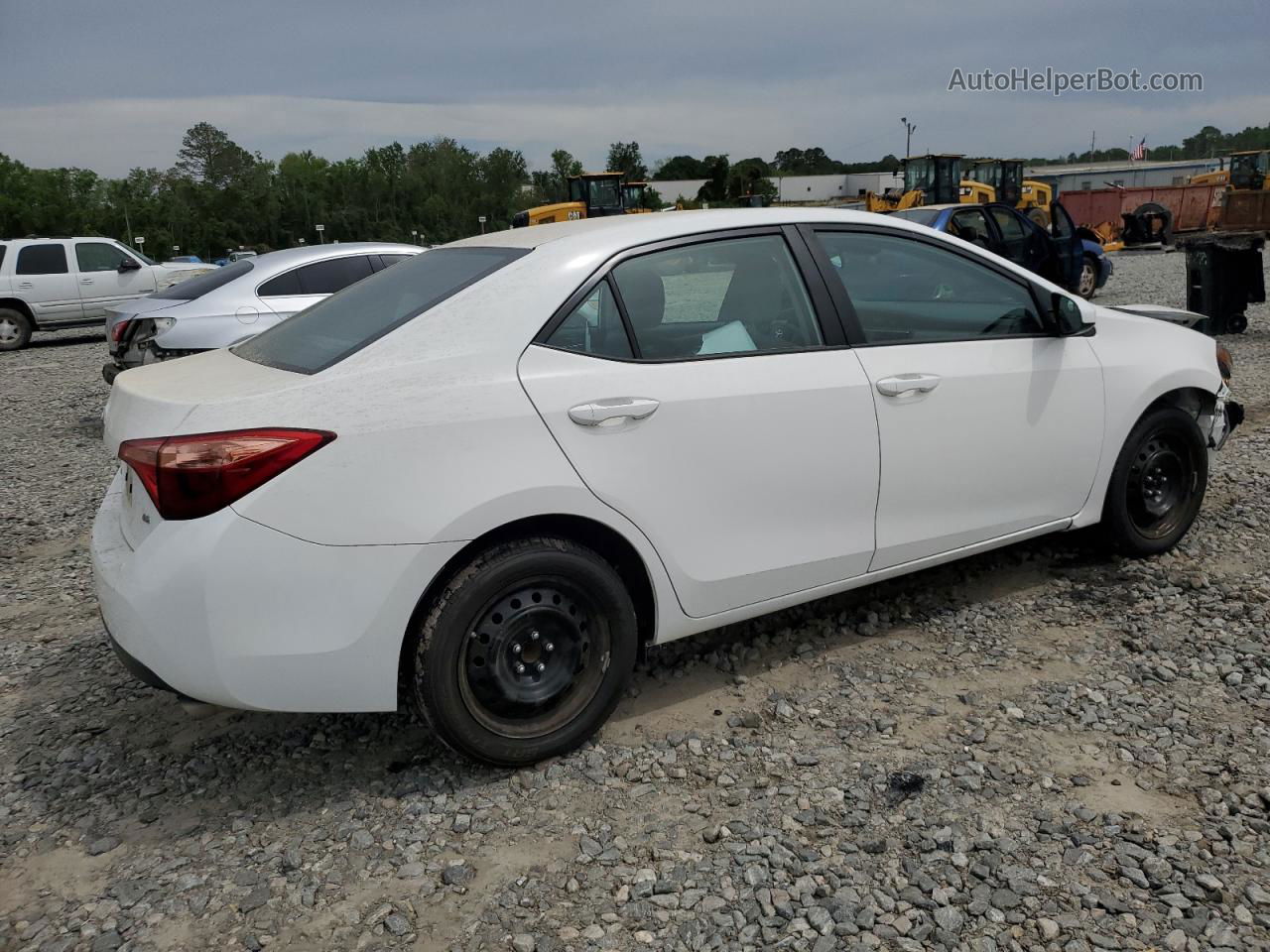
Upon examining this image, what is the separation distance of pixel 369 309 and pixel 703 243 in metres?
1.18

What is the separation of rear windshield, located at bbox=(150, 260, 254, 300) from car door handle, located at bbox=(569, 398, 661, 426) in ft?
23.3

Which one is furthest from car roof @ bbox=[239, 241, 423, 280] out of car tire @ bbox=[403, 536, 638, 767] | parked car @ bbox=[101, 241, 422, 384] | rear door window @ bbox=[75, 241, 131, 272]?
rear door window @ bbox=[75, 241, 131, 272]

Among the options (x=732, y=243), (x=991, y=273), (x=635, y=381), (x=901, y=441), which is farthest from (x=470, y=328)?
(x=991, y=273)

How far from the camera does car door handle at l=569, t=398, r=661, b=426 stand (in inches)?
120

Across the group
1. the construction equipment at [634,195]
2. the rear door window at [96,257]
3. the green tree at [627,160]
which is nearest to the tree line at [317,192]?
the green tree at [627,160]

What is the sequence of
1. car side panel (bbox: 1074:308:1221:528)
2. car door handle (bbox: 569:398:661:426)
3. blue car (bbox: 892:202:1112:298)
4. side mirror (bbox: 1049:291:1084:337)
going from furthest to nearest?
blue car (bbox: 892:202:1112:298)
car side panel (bbox: 1074:308:1221:528)
side mirror (bbox: 1049:291:1084:337)
car door handle (bbox: 569:398:661:426)

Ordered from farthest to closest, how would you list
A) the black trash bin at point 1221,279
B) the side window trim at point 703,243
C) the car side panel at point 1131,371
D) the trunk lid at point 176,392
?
1. the black trash bin at point 1221,279
2. the car side panel at point 1131,371
3. the side window trim at point 703,243
4. the trunk lid at point 176,392

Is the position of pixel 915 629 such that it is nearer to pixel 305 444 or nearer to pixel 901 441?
pixel 901 441

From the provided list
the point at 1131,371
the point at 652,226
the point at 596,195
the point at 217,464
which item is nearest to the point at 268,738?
the point at 217,464

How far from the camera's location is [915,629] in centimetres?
414

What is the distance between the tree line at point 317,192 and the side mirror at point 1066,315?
81.9 m

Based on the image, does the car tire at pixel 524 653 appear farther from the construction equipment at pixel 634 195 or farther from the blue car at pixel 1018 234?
the construction equipment at pixel 634 195

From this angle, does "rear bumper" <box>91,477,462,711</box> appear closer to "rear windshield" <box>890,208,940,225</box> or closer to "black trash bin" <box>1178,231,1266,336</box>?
"black trash bin" <box>1178,231,1266,336</box>

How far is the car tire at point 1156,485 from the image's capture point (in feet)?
14.5
